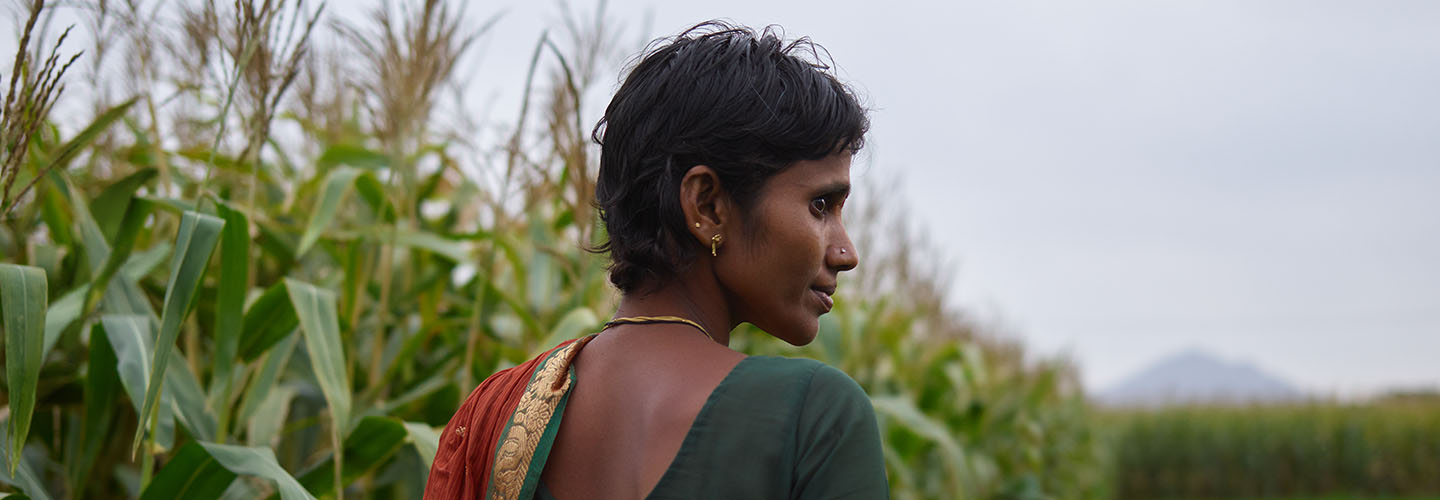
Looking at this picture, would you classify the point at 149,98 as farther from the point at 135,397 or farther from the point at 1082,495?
the point at 1082,495

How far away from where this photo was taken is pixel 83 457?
1692mm

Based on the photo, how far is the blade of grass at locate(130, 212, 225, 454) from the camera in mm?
1336

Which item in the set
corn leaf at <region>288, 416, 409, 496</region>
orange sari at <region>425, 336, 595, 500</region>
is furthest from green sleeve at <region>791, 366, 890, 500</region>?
corn leaf at <region>288, 416, 409, 496</region>

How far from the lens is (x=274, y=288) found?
1637mm

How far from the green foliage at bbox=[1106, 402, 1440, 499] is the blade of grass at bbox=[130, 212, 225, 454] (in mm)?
17294

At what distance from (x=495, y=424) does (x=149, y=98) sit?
1251 millimetres

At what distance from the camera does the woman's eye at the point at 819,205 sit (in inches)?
39.0

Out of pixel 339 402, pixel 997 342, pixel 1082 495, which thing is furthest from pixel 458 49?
pixel 1082 495

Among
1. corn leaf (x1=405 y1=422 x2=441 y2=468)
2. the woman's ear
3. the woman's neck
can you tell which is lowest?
corn leaf (x1=405 y1=422 x2=441 y2=468)

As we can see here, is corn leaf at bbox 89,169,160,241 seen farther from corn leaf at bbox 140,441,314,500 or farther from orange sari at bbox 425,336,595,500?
orange sari at bbox 425,336,595,500

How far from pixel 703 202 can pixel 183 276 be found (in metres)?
0.84

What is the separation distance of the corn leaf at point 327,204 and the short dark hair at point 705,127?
1042mm

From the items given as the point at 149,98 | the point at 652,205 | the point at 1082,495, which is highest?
the point at 149,98

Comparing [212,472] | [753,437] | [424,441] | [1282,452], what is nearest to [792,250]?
[753,437]
